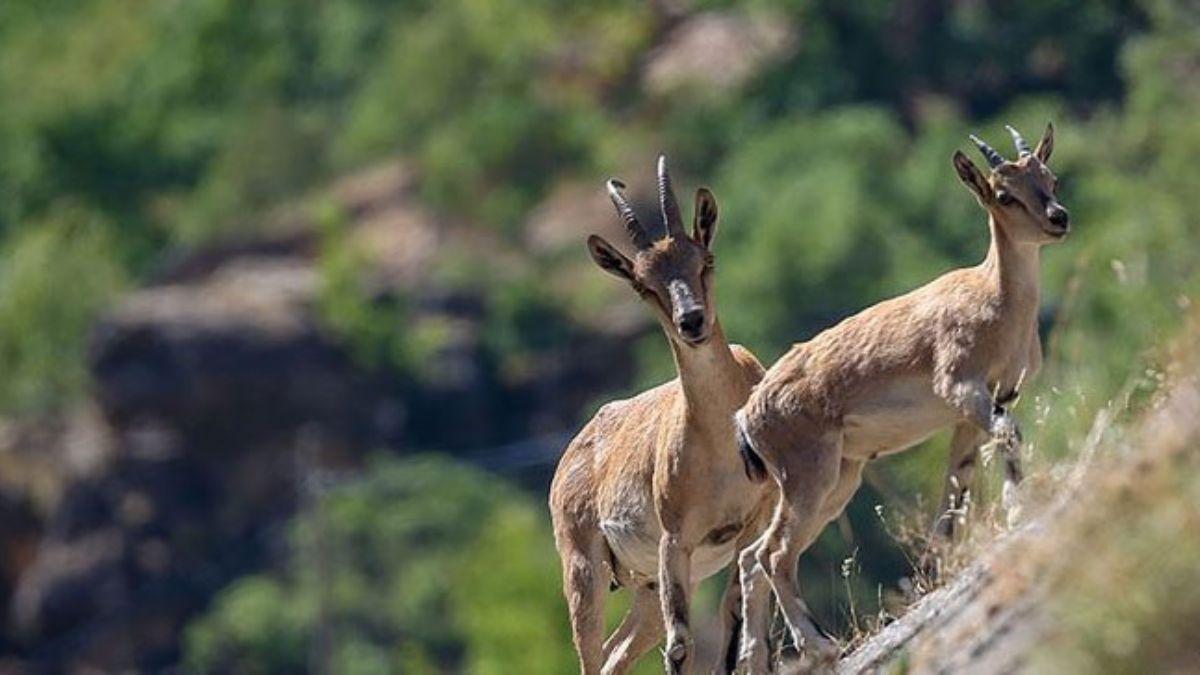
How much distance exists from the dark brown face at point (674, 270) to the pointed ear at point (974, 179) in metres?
1.24

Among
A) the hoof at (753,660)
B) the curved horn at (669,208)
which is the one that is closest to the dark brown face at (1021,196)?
the curved horn at (669,208)

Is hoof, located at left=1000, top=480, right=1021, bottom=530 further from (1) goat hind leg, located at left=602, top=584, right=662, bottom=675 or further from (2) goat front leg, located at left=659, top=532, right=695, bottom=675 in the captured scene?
(1) goat hind leg, located at left=602, top=584, right=662, bottom=675

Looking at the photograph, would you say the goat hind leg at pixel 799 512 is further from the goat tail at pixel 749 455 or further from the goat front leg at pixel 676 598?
the goat front leg at pixel 676 598

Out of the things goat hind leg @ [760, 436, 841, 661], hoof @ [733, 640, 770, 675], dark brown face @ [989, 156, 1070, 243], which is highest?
dark brown face @ [989, 156, 1070, 243]

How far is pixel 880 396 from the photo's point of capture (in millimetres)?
19734

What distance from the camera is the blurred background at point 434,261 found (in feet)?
256

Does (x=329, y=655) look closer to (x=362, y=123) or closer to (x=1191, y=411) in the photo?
(x=362, y=123)

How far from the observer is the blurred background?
77.9 metres

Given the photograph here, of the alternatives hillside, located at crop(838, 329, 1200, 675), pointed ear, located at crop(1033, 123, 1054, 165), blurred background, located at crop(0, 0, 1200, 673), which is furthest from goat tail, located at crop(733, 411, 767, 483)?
blurred background, located at crop(0, 0, 1200, 673)

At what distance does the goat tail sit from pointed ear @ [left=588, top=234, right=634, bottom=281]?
0.95 metres

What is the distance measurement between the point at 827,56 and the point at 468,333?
16389 millimetres

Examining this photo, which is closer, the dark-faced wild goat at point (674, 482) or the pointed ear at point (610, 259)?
the dark-faced wild goat at point (674, 482)

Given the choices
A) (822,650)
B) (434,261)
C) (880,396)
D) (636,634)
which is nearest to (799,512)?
(880,396)

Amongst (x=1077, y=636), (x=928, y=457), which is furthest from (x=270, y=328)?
(x=1077, y=636)
